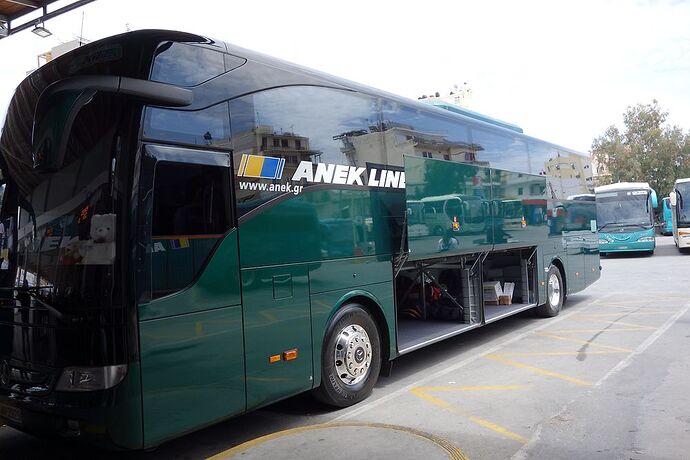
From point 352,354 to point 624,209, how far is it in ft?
69.4

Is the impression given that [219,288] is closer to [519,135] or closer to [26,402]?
[26,402]

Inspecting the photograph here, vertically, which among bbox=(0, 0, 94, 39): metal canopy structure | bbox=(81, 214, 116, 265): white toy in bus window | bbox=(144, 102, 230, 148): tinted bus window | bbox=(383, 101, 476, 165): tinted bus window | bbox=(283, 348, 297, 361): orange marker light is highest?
bbox=(0, 0, 94, 39): metal canopy structure

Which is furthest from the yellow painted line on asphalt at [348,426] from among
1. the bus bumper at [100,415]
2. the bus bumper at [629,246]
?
the bus bumper at [629,246]

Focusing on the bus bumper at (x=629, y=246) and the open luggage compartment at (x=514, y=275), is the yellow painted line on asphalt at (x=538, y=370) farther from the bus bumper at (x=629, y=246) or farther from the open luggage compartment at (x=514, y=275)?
the bus bumper at (x=629, y=246)

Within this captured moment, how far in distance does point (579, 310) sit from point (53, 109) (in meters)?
10.6

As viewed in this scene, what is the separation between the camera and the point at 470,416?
5047 millimetres

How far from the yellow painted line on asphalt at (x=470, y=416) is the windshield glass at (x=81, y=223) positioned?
337 centimetres

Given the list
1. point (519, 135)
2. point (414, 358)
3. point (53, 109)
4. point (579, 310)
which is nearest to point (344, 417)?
point (414, 358)

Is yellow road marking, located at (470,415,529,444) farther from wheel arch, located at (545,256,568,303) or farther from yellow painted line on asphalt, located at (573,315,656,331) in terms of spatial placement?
wheel arch, located at (545,256,568,303)

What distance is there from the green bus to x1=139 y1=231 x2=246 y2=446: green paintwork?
0.01 m

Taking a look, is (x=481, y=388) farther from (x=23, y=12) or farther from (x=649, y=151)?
(x=649, y=151)

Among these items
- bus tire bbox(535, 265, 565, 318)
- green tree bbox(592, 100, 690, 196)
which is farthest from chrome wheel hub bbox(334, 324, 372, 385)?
green tree bbox(592, 100, 690, 196)

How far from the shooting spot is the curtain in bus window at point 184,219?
12.3ft

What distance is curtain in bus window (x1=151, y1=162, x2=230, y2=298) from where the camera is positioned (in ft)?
12.3
